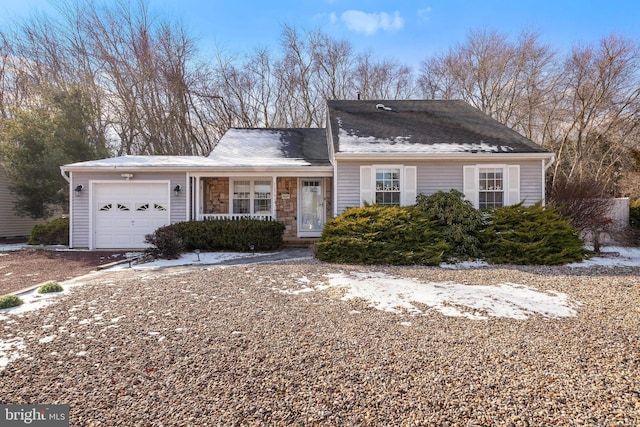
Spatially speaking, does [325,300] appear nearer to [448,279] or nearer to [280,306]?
[280,306]

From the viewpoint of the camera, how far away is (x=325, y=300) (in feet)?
15.1

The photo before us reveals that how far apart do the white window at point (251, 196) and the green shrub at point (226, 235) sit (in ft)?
6.06

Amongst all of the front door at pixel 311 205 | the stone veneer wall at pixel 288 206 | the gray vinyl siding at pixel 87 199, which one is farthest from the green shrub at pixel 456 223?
the gray vinyl siding at pixel 87 199

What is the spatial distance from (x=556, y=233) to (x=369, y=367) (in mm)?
7394

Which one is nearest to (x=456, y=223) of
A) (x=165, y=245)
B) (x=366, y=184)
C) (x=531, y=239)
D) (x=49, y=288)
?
(x=531, y=239)

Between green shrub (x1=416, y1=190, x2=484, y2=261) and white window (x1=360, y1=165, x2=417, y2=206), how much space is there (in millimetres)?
1038

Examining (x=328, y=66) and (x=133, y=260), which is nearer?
(x=133, y=260)

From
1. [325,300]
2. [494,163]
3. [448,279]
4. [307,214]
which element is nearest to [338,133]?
[307,214]

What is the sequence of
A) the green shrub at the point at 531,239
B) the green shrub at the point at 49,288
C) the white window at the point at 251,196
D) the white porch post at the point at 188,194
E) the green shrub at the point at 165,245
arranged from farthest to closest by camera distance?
the white window at the point at 251,196 < the white porch post at the point at 188,194 < the green shrub at the point at 165,245 < the green shrub at the point at 531,239 < the green shrub at the point at 49,288

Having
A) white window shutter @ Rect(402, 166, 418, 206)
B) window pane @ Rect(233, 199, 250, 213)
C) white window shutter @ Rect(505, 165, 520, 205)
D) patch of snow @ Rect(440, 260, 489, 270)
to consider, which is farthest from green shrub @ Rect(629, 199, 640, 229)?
window pane @ Rect(233, 199, 250, 213)

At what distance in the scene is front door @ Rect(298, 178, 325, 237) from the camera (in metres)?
11.5

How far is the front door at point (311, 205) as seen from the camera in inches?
454

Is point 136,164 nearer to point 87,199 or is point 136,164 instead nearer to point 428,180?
point 87,199

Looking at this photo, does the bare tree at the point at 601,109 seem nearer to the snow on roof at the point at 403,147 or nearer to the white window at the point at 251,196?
the snow on roof at the point at 403,147
